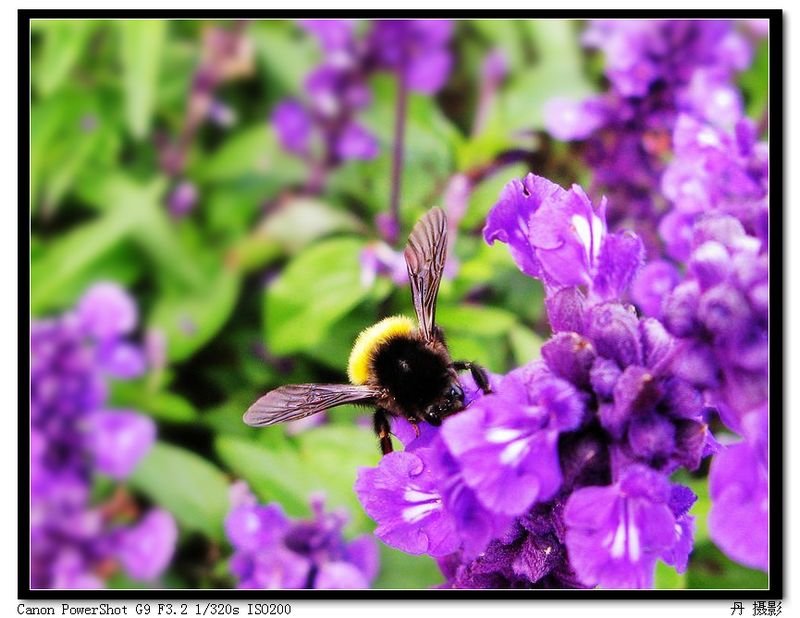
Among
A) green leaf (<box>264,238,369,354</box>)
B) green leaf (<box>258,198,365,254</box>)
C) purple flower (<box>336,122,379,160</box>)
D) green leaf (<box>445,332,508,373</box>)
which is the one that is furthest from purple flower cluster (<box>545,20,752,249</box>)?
A: green leaf (<box>258,198,365,254</box>)

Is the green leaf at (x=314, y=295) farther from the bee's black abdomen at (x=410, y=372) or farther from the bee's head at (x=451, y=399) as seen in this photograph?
the bee's head at (x=451, y=399)

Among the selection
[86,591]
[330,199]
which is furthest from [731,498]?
[330,199]

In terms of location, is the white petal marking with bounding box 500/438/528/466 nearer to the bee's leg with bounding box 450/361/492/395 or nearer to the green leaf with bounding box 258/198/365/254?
the bee's leg with bounding box 450/361/492/395

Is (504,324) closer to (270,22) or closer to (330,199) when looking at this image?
(330,199)

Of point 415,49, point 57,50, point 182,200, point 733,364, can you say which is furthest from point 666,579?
point 57,50

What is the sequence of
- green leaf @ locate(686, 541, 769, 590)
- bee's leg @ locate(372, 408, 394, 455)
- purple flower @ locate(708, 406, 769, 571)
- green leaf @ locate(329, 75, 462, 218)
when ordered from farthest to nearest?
1. green leaf @ locate(329, 75, 462, 218)
2. green leaf @ locate(686, 541, 769, 590)
3. bee's leg @ locate(372, 408, 394, 455)
4. purple flower @ locate(708, 406, 769, 571)
